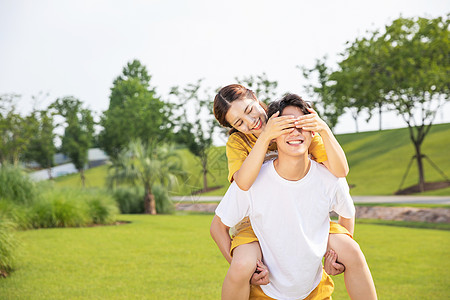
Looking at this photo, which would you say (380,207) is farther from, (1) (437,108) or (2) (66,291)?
(2) (66,291)

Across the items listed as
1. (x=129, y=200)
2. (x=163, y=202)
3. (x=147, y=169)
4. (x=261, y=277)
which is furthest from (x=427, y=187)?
(x=261, y=277)

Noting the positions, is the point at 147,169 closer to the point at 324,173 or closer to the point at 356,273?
the point at 324,173

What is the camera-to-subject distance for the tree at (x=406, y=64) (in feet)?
70.4

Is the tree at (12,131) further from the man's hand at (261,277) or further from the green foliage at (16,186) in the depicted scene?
the man's hand at (261,277)

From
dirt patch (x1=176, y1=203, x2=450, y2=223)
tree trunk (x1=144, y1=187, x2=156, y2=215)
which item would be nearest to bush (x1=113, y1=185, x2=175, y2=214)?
tree trunk (x1=144, y1=187, x2=156, y2=215)

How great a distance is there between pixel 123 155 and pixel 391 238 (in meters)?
12.6

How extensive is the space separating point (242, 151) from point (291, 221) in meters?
0.50

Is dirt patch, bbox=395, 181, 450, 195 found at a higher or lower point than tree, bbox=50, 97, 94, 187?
lower

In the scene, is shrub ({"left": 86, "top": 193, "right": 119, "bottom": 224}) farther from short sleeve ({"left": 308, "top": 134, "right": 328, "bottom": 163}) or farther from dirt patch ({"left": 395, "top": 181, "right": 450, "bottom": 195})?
dirt patch ({"left": 395, "top": 181, "right": 450, "bottom": 195})

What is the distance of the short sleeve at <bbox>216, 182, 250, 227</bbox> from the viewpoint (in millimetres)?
2625

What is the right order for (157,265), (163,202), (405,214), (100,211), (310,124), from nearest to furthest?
(310,124) → (157,265) → (100,211) → (405,214) → (163,202)

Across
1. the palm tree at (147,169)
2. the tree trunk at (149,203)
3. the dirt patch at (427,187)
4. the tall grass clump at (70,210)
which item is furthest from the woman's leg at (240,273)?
the dirt patch at (427,187)

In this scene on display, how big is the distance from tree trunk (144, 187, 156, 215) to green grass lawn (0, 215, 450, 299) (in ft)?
24.6

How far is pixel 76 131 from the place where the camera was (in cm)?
4675
